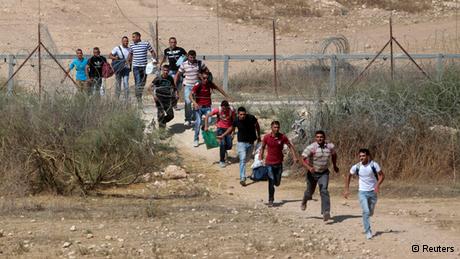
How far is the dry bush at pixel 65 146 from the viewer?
19.5m

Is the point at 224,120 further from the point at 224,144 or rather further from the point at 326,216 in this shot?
the point at 326,216

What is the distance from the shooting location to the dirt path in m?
15.5

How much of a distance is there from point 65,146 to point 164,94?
343 centimetres

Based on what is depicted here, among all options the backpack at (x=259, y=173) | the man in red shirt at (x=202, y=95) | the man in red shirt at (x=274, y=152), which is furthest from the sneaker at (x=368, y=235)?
the man in red shirt at (x=202, y=95)

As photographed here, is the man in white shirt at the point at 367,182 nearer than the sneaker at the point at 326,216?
Yes

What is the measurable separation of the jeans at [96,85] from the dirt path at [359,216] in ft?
6.90

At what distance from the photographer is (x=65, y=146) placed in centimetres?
1959

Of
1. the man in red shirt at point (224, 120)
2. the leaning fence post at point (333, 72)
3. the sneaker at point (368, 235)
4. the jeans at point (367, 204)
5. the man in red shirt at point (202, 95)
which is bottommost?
the sneaker at point (368, 235)

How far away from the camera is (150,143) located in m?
20.5

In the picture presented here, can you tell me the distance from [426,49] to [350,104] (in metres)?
14.4

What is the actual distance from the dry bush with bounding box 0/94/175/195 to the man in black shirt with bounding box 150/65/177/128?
231cm

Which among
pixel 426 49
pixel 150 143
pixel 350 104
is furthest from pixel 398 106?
pixel 426 49

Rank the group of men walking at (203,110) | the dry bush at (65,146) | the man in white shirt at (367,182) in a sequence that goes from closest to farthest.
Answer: the man in white shirt at (367,182) < the group of men walking at (203,110) < the dry bush at (65,146)

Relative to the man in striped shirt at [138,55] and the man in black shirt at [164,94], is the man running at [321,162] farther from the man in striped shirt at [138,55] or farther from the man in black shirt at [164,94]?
the man in striped shirt at [138,55]
